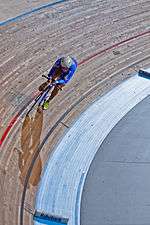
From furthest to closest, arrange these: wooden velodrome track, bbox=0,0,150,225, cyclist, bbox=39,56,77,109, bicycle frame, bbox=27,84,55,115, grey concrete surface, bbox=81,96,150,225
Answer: bicycle frame, bbox=27,84,55,115, cyclist, bbox=39,56,77,109, wooden velodrome track, bbox=0,0,150,225, grey concrete surface, bbox=81,96,150,225

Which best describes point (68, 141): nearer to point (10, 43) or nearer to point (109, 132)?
point (109, 132)

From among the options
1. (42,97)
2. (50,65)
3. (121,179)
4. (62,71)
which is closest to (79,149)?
(121,179)

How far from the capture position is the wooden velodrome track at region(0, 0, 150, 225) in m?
12.0

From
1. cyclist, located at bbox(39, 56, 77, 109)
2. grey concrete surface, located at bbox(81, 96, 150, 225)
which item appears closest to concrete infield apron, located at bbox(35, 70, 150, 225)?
grey concrete surface, located at bbox(81, 96, 150, 225)

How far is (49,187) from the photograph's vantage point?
11.9 metres

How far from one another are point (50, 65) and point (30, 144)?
3409 mm

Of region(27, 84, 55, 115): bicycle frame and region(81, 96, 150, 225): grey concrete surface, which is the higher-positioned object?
region(27, 84, 55, 115): bicycle frame

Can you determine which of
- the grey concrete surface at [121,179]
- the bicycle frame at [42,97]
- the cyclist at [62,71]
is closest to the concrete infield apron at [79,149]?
the grey concrete surface at [121,179]

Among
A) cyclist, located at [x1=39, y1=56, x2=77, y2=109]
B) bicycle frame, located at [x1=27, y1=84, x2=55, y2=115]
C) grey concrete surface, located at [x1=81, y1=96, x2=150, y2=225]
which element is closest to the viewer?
grey concrete surface, located at [x1=81, y1=96, x2=150, y2=225]

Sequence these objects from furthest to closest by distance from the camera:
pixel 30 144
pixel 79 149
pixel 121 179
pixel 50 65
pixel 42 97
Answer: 1. pixel 50 65
2. pixel 42 97
3. pixel 79 149
4. pixel 30 144
5. pixel 121 179

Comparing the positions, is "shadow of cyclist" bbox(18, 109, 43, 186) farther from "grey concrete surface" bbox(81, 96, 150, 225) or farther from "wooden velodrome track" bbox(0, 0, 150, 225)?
"grey concrete surface" bbox(81, 96, 150, 225)

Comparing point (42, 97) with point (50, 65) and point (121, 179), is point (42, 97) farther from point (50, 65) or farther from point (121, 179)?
point (121, 179)

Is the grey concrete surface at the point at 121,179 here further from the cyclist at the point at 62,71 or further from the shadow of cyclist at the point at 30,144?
the cyclist at the point at 62,71

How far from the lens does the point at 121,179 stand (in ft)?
40.5
